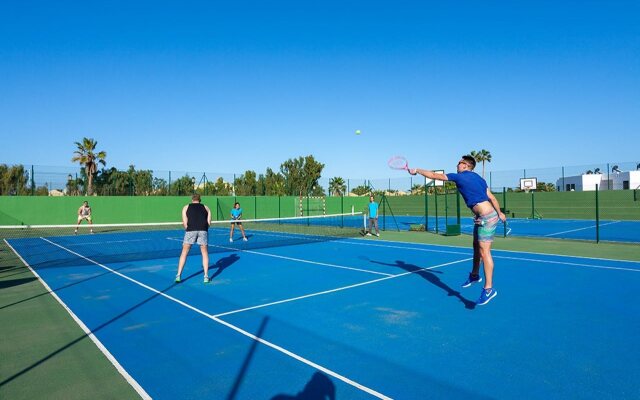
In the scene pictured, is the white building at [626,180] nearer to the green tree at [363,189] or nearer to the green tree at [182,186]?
the green tree at [363,189]

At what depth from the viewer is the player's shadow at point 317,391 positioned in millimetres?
3547

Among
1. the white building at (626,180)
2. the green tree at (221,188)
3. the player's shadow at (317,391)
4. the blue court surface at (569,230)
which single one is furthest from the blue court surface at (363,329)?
the white building at (626,180)

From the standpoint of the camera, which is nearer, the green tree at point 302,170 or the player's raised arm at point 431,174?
the player's raised arm at point 431,174

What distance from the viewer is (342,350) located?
4.65m

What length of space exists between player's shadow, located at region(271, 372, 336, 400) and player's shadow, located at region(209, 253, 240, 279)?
577cm

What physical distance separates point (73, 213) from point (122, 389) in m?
26.3

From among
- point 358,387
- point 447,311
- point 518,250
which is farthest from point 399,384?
point 518,250

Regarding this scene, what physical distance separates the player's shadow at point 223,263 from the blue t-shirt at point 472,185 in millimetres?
5828

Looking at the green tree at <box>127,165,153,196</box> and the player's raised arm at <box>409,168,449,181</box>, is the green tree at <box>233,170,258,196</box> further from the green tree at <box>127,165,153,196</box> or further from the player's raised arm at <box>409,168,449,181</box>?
the player's raised arm at <box>409,168,449,181</box>

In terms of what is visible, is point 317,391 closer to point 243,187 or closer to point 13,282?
point 13,282

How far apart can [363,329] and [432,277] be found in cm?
398

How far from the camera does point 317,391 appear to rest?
3.65m

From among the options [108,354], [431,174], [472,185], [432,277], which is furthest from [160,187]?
[472,185]

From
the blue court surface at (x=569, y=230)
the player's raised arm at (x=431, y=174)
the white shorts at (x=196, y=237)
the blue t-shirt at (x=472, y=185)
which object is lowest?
the blue court surface at (x=569, y=230)
